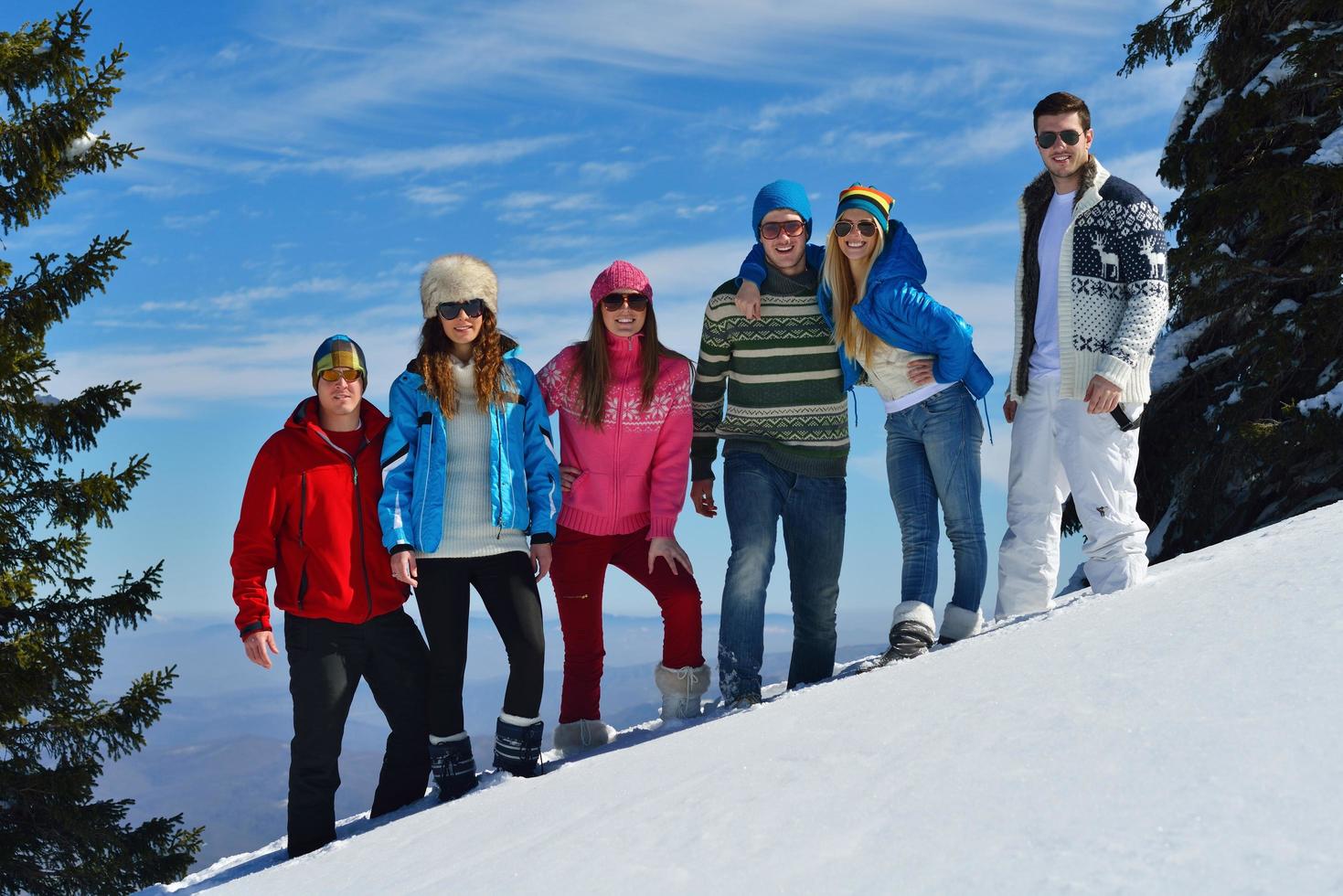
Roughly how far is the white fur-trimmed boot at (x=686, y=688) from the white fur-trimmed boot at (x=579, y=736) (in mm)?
366

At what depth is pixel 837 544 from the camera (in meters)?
5.46

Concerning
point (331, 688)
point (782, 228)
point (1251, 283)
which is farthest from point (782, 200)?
point (1251, 283)

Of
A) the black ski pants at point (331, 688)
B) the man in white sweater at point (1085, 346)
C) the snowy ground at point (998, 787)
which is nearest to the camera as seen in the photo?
the snowy ground at point (998, 787)

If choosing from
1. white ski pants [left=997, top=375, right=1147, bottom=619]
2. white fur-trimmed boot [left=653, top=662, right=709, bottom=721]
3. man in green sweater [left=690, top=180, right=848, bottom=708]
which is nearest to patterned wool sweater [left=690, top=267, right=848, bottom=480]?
man in green sweater [left=690, top=180, right=848, bottom=708]

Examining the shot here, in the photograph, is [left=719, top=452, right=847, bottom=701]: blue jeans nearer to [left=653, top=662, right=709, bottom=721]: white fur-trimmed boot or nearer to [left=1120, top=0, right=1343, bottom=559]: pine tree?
[left=653, top=662, right=709, bottom=721]: white fur-trimmed boot

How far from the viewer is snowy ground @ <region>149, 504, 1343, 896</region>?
2055mm

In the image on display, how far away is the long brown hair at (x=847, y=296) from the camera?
5.14 m

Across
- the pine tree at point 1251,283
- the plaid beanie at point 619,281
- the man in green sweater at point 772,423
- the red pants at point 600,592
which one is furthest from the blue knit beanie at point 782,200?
the pine tree at point 1251,283

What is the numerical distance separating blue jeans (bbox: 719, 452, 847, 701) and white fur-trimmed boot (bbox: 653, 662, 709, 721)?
12 centimetres

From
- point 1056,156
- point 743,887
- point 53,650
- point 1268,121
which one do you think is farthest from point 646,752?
point 1268,121

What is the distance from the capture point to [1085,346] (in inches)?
195

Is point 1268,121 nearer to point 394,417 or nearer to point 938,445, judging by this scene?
point 938,445

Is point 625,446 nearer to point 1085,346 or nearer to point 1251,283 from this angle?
point 1085,346

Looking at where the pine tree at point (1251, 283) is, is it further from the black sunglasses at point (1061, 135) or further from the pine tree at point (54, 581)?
the pine tree at point (54, 581)
